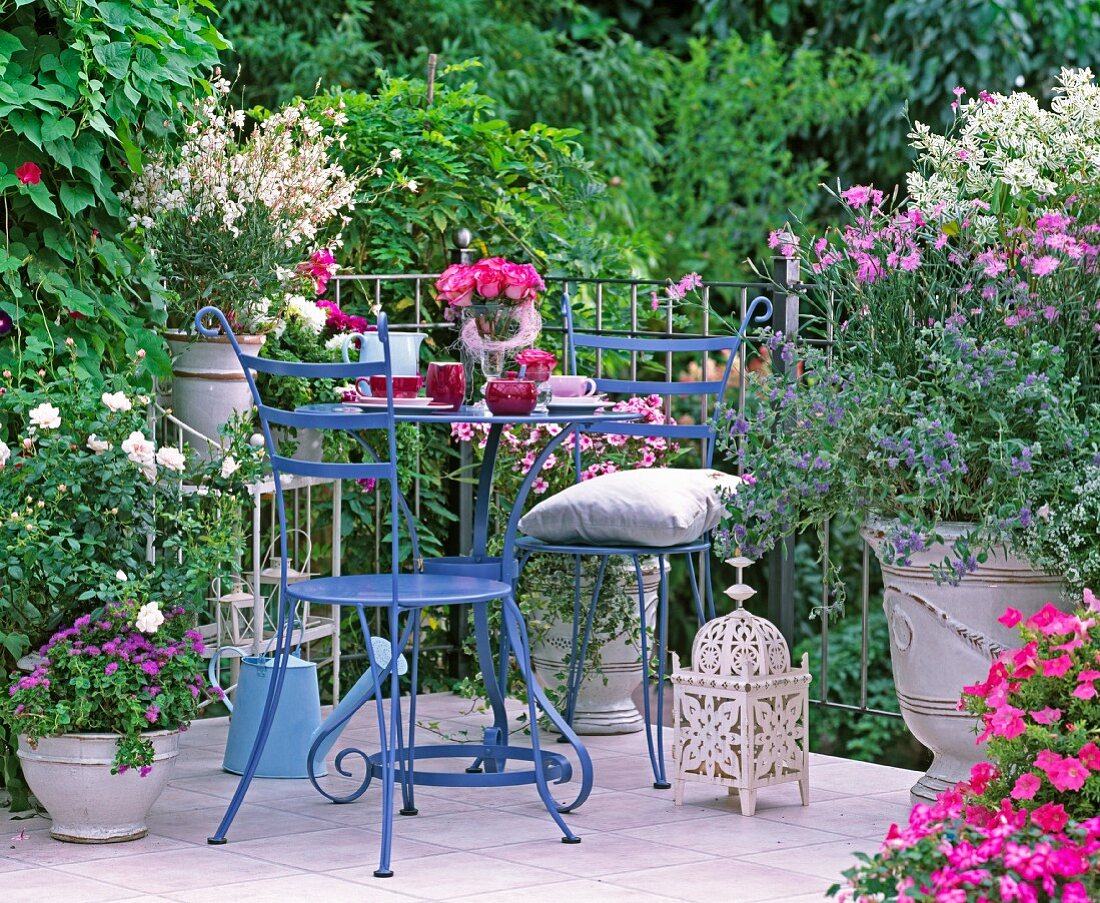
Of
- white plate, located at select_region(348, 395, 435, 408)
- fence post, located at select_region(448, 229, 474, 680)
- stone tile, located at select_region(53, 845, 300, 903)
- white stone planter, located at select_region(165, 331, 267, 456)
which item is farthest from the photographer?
fence post, located at select_region(448, 229, 474, 680)

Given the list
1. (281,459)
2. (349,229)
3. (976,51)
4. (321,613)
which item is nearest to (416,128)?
(349,229)

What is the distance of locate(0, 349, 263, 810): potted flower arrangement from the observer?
3578mm

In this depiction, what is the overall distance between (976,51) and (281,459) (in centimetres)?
593

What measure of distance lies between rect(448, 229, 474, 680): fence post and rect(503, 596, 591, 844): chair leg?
1559mm

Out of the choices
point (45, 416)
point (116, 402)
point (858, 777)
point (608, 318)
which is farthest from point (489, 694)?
point (608, 318)

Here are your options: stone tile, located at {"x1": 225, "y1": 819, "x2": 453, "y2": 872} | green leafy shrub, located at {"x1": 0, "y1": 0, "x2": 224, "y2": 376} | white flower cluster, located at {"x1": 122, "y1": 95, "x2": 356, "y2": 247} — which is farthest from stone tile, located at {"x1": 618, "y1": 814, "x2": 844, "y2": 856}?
white flower cluster, located at {"x1": 122, "y1": 95, "x2": 356, "y2": 247}

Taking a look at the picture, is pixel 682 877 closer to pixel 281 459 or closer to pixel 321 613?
pixel 281 459

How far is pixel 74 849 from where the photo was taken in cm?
357

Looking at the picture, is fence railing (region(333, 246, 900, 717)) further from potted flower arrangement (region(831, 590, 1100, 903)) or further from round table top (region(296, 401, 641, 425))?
potted flower arrangement (region(831, 590, 1100, 903))

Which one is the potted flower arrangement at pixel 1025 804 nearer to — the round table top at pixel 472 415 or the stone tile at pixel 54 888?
the round table top at pixel 472 415

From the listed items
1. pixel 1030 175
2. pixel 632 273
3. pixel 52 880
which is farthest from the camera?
pixel 632 273

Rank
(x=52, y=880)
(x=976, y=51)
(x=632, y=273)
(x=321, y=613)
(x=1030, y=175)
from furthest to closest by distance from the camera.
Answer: (x=976, y=51) → (x=632, y=273) → (x=321, y=613) → (x=1030, y=175) → (x=52, y=880)

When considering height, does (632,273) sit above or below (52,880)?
above

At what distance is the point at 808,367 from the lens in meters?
3.73
